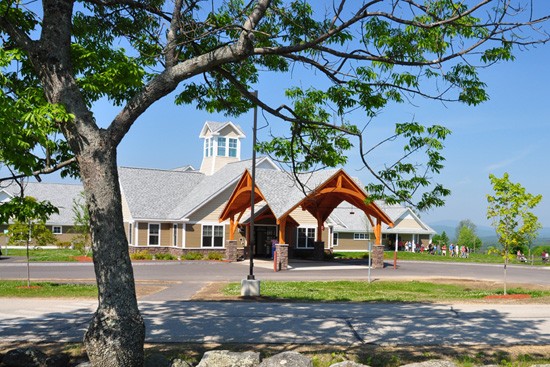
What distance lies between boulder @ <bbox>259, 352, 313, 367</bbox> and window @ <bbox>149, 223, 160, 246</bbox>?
113ft

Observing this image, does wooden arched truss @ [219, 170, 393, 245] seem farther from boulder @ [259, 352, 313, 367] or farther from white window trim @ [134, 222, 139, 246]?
boulder @ [259, 352, 313, 367]

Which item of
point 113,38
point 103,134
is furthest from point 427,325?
point 113,38

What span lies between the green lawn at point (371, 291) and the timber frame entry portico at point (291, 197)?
24.1 ft

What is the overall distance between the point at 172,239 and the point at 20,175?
1302 inches

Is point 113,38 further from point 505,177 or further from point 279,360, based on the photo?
point 505,177

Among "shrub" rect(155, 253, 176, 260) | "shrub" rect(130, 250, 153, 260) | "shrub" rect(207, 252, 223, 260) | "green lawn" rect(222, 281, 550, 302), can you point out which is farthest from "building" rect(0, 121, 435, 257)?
"green lawn" rect(222, 281, 550, 302)

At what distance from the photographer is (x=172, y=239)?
4138cm

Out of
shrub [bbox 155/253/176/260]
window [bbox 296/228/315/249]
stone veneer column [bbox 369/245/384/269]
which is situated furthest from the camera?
window [bbox 296/228/315/249]

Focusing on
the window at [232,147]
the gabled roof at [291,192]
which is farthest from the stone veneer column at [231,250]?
the window at [232,147]

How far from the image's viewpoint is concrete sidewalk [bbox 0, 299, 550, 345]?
1071 centimetres

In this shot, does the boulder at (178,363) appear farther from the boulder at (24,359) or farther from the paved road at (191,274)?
the paved road at (191,274)

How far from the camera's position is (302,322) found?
12.5m

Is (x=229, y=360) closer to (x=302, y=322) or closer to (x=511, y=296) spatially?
(x=302, y=322)

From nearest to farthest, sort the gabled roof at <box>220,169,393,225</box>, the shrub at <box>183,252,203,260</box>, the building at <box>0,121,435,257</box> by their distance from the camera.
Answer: the gabled roof at <box>220,169,393,225</box> < the building at <box>0,121,435,257</box> < the shrub at <box>183,252,203,260</box>
